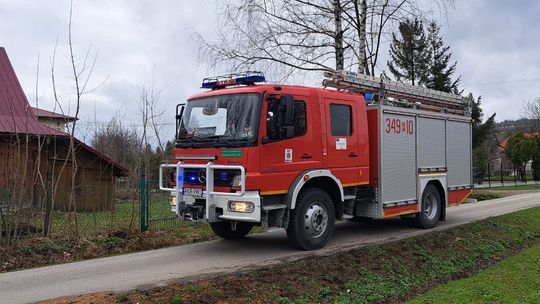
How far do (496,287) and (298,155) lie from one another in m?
3.56

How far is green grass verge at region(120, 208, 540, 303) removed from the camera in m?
6.17

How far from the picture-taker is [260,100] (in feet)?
26.1

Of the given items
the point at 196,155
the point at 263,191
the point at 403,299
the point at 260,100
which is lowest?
the point at 403,299

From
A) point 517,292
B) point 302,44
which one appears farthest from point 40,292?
point 302,44

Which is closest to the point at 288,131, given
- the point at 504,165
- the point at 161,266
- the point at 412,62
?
the point at 161,266

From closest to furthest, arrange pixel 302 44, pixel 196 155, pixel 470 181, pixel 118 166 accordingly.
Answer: pixel 196 155, pixel 470 181, pixel 302 44, pixel 118 166

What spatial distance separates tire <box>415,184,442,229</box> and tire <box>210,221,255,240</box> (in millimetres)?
4052

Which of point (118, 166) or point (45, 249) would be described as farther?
point (118, 166)

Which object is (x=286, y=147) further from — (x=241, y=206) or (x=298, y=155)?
(x=241, y=206)

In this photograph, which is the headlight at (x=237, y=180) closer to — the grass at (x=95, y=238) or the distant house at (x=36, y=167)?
the grass at (x=95, y=238)

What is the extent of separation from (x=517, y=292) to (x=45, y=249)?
7644 mm

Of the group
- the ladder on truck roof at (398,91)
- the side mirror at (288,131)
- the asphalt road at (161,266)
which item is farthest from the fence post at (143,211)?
the ladder on truck roof at (398,91)

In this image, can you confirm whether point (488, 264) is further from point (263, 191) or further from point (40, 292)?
point (40, 292)

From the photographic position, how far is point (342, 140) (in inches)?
360
